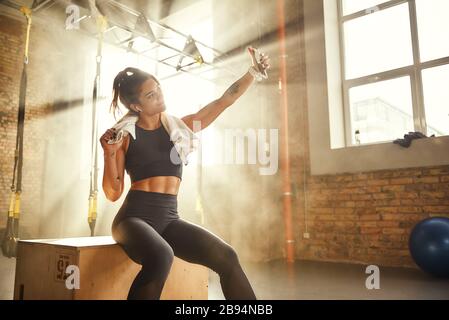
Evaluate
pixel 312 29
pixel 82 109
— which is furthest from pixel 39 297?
pixel 82 109

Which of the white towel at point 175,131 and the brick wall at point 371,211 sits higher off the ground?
the white towel at point 175,131

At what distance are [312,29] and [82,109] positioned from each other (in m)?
4.62

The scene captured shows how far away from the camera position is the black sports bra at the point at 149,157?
164cm

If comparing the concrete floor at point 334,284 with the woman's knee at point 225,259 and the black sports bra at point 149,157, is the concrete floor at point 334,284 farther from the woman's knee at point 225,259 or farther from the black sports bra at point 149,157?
the black sports bra at point 149,157

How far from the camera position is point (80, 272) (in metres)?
1.59

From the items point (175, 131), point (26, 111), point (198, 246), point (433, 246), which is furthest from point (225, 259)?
point (26, 111)

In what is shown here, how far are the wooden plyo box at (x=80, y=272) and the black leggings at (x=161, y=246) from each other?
21 centimetres

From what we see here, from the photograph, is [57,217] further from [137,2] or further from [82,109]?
[137,2]

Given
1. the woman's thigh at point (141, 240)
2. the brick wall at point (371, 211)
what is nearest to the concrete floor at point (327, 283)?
the brick wall at point (371, 211)

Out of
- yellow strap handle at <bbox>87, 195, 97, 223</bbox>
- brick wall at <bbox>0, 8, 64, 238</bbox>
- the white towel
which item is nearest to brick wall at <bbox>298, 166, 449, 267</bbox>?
yellow strap handle at <bbox>87, 195, 97, 223</bbox>

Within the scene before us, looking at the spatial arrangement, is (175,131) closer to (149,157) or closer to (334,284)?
(149,157)

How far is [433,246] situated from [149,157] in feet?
7.98

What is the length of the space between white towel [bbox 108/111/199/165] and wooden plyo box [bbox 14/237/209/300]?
→ 560 millimetres

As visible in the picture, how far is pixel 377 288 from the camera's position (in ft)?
8.84
